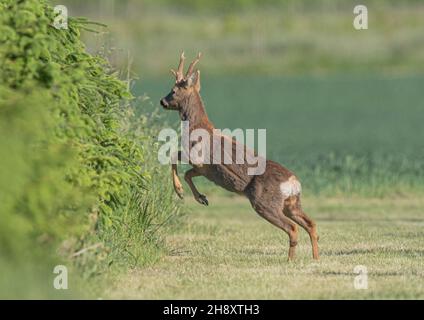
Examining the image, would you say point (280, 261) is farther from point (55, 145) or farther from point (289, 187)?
point (55, 145)

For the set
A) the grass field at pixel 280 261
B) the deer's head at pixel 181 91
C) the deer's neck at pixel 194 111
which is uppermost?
the deer's head at pixel 181 91

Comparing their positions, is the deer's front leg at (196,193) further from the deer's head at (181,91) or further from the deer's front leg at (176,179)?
the deer's head at (181,91)

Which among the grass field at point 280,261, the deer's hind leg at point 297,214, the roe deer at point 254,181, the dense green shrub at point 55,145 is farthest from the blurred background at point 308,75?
the dense green shrub at point 55,145

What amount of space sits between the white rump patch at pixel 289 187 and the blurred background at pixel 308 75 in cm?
988

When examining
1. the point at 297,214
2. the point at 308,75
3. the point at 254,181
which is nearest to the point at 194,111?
the point at 254,181

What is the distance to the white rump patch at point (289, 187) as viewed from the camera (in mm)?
15289

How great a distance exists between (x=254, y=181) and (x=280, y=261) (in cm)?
99

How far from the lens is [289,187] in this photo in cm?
1534

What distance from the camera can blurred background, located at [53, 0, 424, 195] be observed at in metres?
29.2

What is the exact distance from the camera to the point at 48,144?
1192 cm

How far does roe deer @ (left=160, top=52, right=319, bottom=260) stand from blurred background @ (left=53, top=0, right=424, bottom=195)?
32.2 feet

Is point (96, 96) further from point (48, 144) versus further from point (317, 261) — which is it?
point (317, 261)

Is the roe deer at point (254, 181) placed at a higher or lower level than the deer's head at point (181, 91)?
lower

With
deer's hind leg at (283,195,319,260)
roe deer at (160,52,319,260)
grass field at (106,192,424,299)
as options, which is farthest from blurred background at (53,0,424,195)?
roe deer at (160,52,319,260)
